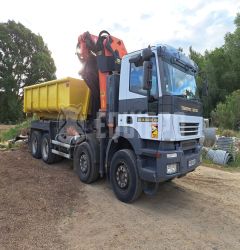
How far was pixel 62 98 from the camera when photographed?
28.3ft

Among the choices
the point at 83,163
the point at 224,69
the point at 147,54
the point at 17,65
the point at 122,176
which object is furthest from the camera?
the point at 17,65

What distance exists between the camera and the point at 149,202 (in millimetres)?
6430

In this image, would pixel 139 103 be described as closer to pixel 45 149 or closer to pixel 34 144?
pixel 45 149

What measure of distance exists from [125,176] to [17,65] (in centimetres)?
3679

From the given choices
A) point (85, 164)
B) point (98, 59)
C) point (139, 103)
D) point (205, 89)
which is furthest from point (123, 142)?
point (205, 89)

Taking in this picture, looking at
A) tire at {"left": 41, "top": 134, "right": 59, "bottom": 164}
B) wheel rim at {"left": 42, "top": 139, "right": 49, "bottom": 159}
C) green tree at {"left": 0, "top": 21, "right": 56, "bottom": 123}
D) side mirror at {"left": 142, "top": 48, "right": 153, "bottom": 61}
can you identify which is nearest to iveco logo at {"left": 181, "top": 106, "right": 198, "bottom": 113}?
side mirror at {"left": 142, "top": 48, "right": 153, "bottom": 61}

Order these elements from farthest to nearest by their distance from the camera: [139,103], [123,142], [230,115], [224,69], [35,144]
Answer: [224,69], [230,115], [35,144], [123,142], [139,103]

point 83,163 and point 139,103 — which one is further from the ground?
point 139,103

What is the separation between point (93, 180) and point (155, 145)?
2.43 metres

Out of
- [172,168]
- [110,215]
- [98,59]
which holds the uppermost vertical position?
[98,59]

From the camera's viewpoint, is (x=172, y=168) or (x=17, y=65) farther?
(x=17, y=65)

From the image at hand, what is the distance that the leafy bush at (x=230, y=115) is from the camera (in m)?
19.7

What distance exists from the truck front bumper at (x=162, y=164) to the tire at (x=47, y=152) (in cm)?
469

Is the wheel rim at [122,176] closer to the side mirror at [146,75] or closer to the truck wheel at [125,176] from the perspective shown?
the truck wheel at [125,176]
